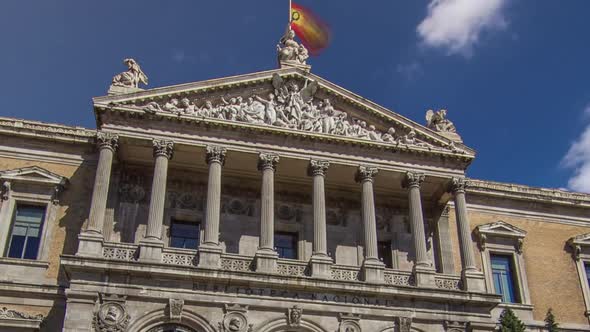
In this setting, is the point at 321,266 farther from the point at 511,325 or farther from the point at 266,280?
the point at 511,325

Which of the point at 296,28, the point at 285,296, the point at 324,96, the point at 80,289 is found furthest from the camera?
the point at 296,28

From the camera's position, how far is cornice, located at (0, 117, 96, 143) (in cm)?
3038

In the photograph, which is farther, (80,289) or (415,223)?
(415,223)

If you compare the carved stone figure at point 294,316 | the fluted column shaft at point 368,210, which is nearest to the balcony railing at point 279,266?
the fluted column shaft at point 368,210

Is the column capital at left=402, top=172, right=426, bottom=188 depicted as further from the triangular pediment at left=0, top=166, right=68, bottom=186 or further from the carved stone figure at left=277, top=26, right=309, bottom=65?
the triangular pediment at left=0, top=166, right=68, bottom=186

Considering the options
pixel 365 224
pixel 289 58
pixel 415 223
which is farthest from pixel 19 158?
pixel 415 223

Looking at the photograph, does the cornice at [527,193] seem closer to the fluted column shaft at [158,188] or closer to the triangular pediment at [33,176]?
the fluted column shaft at [158,188]

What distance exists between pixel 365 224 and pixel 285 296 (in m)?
4.83

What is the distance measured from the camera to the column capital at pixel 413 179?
3036cm

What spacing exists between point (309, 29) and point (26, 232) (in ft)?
52.8

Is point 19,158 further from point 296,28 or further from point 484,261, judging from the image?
point 484,261

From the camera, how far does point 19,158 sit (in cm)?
3008

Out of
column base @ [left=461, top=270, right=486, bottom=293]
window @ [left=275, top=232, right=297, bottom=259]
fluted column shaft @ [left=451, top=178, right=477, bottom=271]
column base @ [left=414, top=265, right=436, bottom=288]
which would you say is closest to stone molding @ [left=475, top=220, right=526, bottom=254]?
fluted column shaft @ [left=451, top=178, right=477, bottom=271]

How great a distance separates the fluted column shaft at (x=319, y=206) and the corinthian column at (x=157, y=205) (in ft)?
19.0
